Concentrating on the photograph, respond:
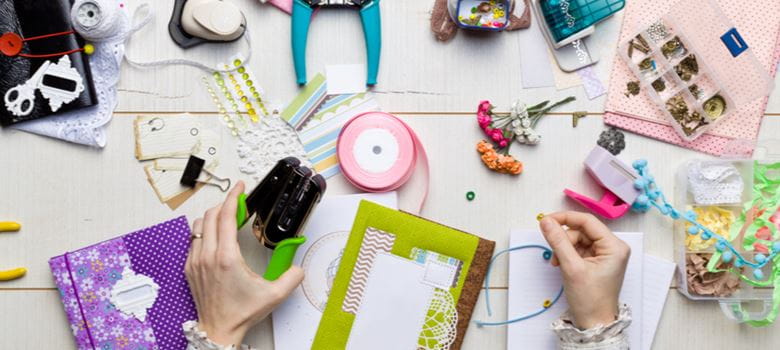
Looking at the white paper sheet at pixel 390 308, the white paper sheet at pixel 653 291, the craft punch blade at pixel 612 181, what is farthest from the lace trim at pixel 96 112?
the white paper sheet at pixel 653 291

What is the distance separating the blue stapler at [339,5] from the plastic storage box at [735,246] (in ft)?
1.61

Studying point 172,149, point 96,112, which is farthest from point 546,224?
point 96,112

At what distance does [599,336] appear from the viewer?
3.23 ft

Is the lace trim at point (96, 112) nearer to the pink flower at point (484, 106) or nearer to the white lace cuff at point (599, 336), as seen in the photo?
the pink flower at point (484, 106)

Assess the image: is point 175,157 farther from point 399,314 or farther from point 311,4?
point 399,314

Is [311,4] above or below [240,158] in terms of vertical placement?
above

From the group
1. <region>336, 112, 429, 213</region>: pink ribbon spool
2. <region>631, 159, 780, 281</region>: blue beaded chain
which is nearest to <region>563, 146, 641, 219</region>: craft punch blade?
<region>631, 159, 780, 281</region>: blue beaded chain

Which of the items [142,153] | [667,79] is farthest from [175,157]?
[667,79]

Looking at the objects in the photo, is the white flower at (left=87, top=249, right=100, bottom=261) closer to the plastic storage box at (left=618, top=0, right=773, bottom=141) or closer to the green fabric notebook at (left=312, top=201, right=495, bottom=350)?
the green fabric notebook at (left=312, top=201, right=495, bottom=350)

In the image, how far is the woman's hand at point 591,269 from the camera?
3.23ft

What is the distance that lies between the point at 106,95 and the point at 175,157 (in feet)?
0.44

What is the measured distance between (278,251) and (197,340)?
6.4 inches

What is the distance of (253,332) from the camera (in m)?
1.07

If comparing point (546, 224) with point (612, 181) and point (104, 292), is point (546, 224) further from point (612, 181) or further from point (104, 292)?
point (104, 292)
